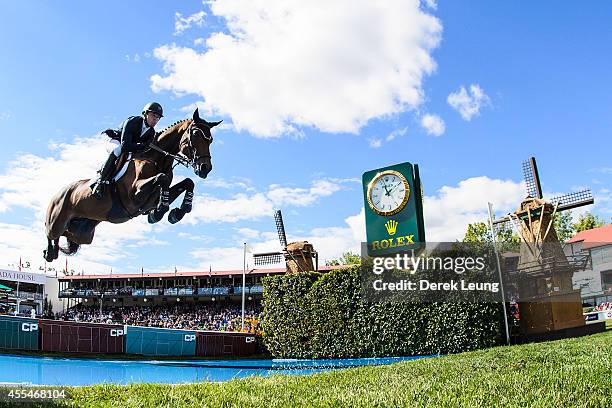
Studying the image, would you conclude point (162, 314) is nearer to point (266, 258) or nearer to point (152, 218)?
point (266, 258)

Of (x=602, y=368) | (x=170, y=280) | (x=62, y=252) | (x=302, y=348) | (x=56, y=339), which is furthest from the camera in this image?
(x=170, y=280)

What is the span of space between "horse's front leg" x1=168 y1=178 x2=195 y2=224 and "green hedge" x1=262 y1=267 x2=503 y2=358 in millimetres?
18436

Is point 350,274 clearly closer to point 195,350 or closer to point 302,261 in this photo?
point 302,261

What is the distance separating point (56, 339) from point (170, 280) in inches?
1544

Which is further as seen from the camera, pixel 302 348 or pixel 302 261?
pixel 302 261

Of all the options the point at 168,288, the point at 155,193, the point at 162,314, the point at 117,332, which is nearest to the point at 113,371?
the point at 117,332

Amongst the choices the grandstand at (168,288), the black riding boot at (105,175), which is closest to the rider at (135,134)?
the black riding boot at (105,175)

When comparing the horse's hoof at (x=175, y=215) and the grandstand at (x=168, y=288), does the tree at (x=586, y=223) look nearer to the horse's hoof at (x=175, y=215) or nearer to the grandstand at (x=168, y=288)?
the grandstand at (x=168, y=288)

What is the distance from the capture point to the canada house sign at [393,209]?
843 inches

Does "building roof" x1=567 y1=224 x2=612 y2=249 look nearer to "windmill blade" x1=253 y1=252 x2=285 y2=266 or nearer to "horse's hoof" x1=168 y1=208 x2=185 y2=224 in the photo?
"windmill blade" x1=253 y1=252 x2=285 y2=266

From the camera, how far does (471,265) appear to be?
21.6 metres

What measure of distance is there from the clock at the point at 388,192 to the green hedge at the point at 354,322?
12.3 ft

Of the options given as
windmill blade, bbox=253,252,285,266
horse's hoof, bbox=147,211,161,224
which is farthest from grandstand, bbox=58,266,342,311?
horse's hoof, bbox=147,211,161,224

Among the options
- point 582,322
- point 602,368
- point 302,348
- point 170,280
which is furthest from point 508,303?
point 170,280
